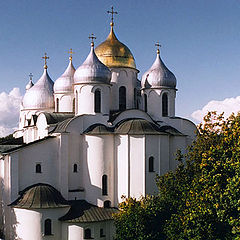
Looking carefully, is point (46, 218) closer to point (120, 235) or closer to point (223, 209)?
point (120, 235)

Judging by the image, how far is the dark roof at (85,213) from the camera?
23.1 metres

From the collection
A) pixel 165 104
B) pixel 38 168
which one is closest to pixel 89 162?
pixel 38 168

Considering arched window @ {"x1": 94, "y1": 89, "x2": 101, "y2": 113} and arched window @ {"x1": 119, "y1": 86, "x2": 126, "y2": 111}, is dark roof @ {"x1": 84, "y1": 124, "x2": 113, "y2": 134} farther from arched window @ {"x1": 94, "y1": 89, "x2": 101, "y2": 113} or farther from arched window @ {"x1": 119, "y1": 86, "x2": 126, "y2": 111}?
arched window @ {"x1": 119, "y1": 86, "x2": 126, "y2": 111}

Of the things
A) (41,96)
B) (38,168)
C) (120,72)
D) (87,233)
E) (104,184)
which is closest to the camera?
(87,233)

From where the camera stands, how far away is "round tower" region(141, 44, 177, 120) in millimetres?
28469

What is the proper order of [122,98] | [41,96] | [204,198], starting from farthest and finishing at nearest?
[41,96] < [122,98] < [204,198]

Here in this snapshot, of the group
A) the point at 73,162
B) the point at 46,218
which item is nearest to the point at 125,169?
the point at 73,162

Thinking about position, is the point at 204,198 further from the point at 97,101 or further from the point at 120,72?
the point at 120,72

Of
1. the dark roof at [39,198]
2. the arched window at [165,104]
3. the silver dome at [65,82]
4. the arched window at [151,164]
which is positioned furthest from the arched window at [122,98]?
the dark roof at [39,198]

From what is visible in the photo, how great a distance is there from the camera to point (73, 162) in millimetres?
25406

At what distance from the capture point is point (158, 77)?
28562 millimetres

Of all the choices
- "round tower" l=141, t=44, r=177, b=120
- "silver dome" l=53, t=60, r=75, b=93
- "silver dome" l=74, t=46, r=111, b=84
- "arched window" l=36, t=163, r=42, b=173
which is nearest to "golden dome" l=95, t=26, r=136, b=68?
"round tower" l=141, t=44, r=177, b=120

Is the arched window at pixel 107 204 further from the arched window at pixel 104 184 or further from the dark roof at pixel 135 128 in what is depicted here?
the dark roof at pixel 135 128

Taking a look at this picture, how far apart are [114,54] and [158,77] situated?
3.47m
